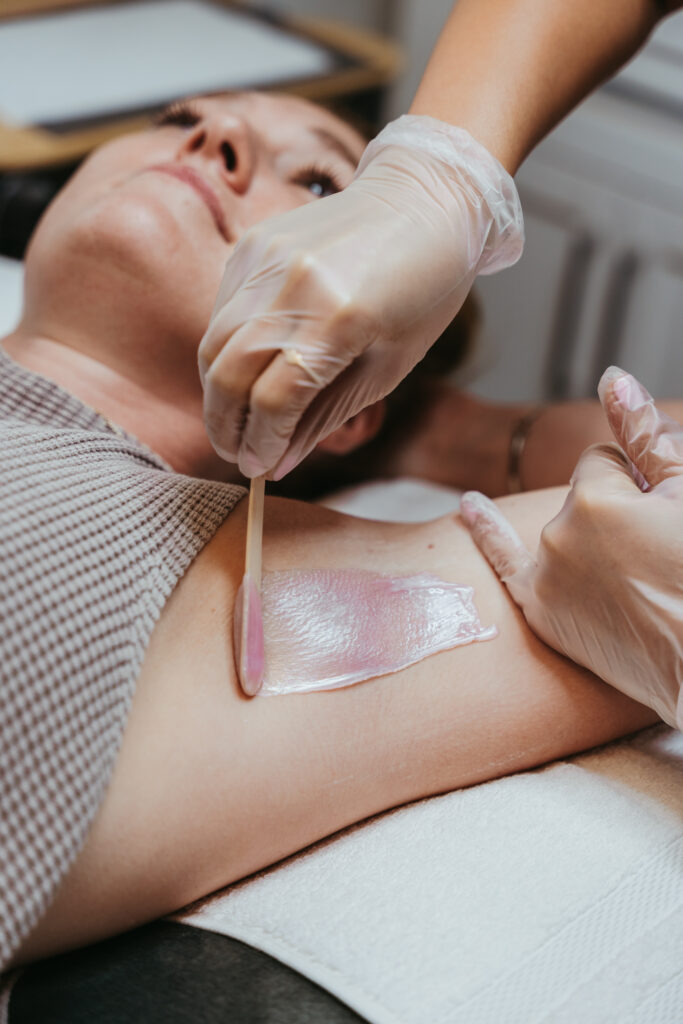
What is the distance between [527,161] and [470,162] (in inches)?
56.7

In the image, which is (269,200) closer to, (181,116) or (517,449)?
(181,116)

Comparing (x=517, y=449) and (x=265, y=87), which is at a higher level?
(x=265, y=87)

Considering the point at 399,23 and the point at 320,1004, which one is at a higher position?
the point at 399,23

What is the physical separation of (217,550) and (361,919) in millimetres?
340

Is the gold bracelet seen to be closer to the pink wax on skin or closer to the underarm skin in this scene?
the underarm skin

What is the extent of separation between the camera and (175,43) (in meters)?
2.30

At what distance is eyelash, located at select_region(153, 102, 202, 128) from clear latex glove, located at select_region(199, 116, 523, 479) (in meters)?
0.46

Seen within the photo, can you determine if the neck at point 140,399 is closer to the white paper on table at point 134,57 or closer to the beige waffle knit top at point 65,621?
the beige waffle knit top at point 65,621

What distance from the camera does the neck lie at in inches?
45.3

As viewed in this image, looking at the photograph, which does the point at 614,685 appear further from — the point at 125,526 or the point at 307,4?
the point at 307,4

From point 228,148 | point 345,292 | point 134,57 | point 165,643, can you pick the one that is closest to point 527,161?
point 134,57

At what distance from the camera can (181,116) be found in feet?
4.35

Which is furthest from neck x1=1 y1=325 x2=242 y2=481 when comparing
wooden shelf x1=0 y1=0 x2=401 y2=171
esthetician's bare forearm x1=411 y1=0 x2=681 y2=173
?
wooden shelf x1=0 y1=0 x2=401 y2=171

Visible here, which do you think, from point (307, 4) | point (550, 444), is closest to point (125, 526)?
point (550, 444)
